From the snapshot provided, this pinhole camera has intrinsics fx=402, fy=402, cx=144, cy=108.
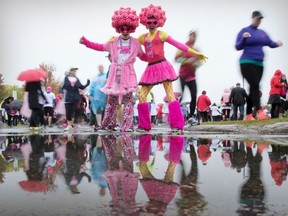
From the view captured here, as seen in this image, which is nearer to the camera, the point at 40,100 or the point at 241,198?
the point at 241,198

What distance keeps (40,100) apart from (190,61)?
184 inches

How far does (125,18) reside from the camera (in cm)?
713

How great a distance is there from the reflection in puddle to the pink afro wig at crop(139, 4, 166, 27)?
413cm

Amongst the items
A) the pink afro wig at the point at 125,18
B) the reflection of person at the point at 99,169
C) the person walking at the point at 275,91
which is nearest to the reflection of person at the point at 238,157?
the reflection of person at the point at 99,169

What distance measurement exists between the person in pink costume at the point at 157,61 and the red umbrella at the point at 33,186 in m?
4.91

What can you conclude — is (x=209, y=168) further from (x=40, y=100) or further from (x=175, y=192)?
(x=40, y=100)

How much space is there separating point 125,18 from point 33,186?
5.52 m

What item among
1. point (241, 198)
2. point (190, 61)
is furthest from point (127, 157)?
point (190, 61)

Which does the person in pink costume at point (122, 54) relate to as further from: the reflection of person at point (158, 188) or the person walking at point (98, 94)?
the reflection of person at point (158, 188)

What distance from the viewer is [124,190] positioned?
A: 184cm

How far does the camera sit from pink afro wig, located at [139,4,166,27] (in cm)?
701

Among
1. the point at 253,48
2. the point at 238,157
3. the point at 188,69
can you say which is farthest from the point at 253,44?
the point at 238,157

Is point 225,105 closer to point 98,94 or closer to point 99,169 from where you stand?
point 98,94

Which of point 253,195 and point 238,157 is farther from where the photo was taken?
point 238,157
